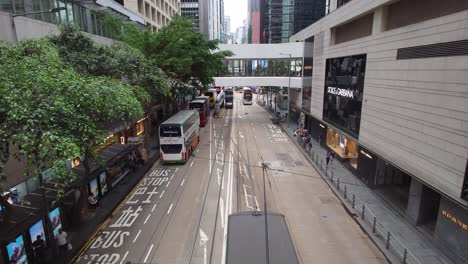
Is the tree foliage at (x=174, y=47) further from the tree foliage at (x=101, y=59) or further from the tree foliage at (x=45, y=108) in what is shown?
the tree foliage at (x=45, y=108)

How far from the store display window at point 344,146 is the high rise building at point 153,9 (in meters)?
33.1

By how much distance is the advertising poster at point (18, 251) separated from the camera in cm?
1040

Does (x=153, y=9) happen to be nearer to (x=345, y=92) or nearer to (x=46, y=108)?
(x=345, y=92)

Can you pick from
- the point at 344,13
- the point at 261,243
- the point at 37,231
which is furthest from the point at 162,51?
the point at 261,243

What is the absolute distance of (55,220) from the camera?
12977mm

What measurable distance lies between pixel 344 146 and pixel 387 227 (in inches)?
414

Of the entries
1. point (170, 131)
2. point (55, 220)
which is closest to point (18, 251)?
point (55, 220)

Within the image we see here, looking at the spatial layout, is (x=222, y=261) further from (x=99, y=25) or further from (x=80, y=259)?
(x=99, y=25)

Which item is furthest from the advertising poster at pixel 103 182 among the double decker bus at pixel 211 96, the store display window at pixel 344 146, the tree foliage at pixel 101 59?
the double decker bus at pixel 211 96

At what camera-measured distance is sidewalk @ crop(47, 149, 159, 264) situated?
1262cm

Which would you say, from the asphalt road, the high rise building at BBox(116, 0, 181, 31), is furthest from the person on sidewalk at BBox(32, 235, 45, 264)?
the high rise building at BBox(116, 0, 181, 31)

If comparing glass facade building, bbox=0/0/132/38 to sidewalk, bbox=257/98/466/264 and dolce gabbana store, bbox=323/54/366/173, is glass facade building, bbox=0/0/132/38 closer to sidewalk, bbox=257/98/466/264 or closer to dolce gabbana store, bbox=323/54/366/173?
dolce gabbana store, bbox=323/54/366/173

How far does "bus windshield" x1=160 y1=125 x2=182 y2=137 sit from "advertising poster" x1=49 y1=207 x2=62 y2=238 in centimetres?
1117

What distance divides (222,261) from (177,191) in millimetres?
8311
